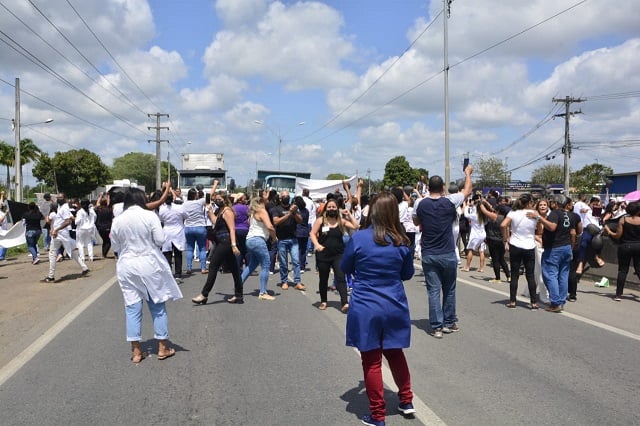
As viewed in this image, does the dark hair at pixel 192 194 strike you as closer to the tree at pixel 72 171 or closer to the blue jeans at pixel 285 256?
the blue jeans at pixel 285 256

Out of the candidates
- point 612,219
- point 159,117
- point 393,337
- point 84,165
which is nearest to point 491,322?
point 393,337

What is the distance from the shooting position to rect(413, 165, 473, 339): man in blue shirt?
6980 millimetres

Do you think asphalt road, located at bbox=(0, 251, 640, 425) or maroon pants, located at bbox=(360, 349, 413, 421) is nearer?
maroon pants, located at bbox=(360, 349, 413, 421)

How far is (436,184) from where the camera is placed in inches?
274

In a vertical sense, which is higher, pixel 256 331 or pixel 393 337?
pixel 393 337

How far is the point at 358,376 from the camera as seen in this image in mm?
5438

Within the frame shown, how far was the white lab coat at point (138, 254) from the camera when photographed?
5844mm

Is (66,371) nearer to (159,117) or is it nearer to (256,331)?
(256,331)

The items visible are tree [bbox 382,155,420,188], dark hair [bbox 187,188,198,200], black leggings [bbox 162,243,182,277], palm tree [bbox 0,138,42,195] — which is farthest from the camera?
tree [bbox 382,155,420,188]

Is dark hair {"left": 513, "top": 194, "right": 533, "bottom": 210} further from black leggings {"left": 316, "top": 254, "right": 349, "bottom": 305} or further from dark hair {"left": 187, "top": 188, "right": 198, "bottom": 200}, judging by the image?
dark hair {"left": 187, "top": 188, "right": 198, "bottom": 200}

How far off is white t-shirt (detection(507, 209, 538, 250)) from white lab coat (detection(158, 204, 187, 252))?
6693 mm

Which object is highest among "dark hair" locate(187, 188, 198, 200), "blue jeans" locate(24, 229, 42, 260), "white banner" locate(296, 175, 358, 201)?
"white banner" locate(296, 175, 358, 201)

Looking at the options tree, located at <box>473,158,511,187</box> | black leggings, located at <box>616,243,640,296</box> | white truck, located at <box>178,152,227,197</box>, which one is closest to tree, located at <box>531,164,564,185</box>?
tree, located at <box>473,158,511,187</box>

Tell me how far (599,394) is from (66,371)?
5.08 meters
